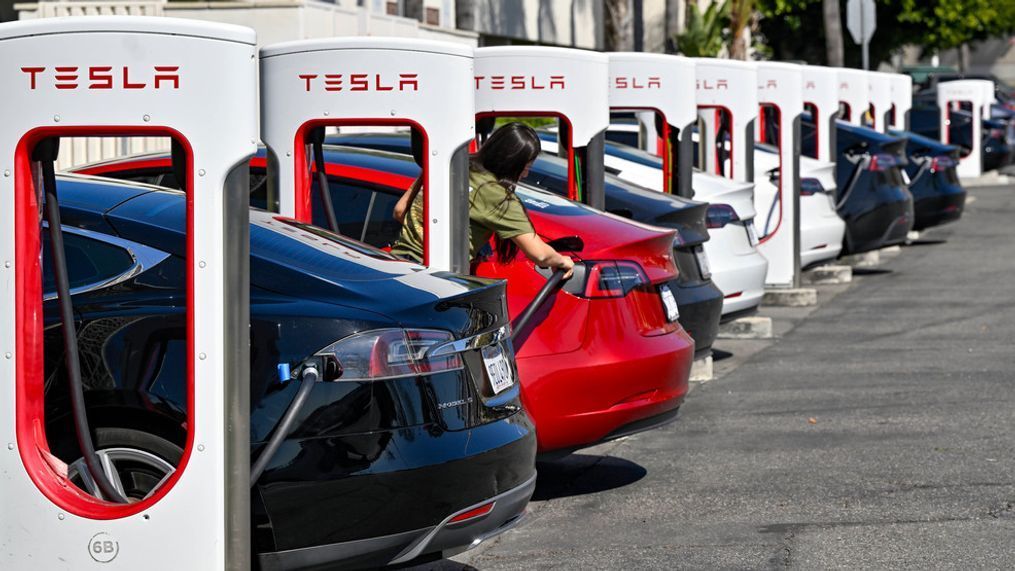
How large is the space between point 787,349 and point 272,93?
611cm

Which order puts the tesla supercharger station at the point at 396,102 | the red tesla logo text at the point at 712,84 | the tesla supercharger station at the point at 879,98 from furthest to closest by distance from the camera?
1. the tesla supercharger station at the point at 879,98
2. the red tesla logo text at the point at 712,84
3. the tesla supercharger station at the point at 396,102

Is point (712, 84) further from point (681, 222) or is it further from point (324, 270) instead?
point (324, 270)

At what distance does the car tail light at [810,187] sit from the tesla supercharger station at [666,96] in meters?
4.16

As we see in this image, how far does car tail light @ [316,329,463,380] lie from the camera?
505 centimetres

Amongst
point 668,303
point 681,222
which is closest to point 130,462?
point 668,303

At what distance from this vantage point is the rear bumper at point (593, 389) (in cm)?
720

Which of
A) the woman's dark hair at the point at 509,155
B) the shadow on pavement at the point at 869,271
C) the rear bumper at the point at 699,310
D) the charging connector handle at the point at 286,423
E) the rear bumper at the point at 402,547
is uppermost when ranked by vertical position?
the woman's dark hair at the point at 509,155

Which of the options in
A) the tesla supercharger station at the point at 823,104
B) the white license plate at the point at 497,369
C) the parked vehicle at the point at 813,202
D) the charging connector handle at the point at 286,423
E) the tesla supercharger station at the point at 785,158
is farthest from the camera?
the tesla supercharger station at the point at 823,104

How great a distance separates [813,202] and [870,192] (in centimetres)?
162

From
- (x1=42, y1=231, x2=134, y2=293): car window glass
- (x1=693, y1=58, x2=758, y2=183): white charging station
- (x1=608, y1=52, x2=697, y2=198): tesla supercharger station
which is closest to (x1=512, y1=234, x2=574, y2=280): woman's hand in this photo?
(x1=42, y1=231, x2=134, y2=293): car window glass

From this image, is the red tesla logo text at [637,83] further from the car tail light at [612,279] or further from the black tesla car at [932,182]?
the black tesla car at [932,182]

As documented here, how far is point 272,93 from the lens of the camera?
7293 mm

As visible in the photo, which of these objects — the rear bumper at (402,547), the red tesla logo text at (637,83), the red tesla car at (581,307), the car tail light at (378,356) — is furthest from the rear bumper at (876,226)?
the car tail light at (378,356)

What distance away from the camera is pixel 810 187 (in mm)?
15250
